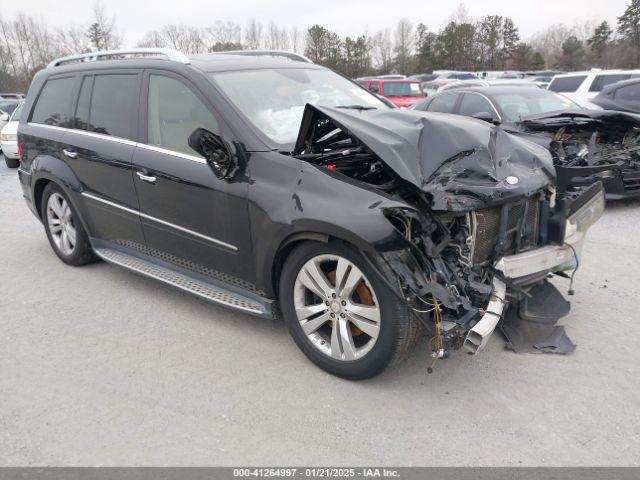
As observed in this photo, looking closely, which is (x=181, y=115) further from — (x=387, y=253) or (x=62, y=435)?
(x=62, y=435)

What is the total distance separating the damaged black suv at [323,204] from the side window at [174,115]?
0.5 inches

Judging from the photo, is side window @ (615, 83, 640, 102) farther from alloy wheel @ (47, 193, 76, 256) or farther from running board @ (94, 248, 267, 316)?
alloy wheel @ (47, 193, 76, 256)

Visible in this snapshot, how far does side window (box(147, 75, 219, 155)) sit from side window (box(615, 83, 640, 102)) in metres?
10.6

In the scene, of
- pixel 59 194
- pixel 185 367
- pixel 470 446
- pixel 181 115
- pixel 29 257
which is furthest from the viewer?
pixel 29 257

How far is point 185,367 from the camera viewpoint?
353 centimetres

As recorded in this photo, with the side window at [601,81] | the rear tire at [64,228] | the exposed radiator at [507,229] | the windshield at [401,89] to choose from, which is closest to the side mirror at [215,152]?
the exposed radiator at [507,229]

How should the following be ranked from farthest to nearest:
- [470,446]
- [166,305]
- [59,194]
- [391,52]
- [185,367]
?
[391,52]
[59,194]
[166,305]
[185,367]
[470,446]

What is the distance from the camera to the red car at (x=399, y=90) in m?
19.8

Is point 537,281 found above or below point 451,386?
above

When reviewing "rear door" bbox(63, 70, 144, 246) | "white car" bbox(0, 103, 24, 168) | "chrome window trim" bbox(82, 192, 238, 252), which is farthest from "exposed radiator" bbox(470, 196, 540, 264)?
"white car" bbox(0, 103, 24, 168)

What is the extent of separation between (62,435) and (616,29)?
238ft

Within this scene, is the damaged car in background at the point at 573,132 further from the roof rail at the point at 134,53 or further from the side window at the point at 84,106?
the side window at the point at 84,106

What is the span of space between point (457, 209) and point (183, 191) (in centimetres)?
192

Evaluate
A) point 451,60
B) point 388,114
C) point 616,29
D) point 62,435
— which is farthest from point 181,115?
point 616,29
